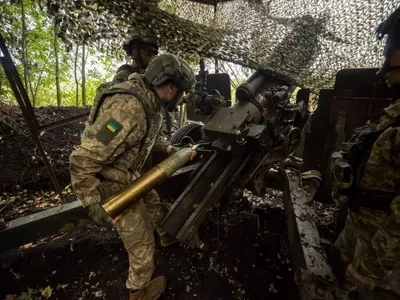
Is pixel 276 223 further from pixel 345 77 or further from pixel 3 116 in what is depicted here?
pixel 3 116

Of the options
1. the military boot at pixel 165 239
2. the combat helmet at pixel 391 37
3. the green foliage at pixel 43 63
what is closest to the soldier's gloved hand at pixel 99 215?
the military boot at pixel 165 239

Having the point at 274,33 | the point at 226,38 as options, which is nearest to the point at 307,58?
the point at 274,33

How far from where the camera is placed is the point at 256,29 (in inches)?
141

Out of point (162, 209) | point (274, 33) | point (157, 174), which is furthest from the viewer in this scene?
point (274, 33)

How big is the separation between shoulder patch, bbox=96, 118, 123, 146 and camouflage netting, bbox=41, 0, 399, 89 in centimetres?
95

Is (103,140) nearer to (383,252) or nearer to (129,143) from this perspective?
(129,143)

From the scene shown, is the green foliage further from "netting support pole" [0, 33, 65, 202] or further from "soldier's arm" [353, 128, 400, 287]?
"soldier's arm" [353, 128, 400, 287]

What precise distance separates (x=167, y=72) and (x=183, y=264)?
2.15 meters

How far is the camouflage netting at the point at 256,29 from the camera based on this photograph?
200 cm

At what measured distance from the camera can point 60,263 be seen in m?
2.66

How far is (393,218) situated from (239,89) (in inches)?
77.7

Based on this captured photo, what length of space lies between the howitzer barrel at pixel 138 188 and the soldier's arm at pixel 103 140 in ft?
0.79

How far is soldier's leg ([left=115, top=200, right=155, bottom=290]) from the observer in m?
2.04

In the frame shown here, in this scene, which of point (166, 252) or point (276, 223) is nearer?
point (166, 252)
